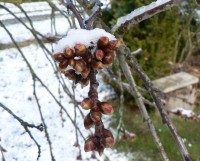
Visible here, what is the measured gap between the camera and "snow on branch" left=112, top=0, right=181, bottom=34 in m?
0.65

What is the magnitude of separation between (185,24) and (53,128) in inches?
69.7

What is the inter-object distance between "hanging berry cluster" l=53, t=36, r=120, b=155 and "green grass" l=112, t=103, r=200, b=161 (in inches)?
102

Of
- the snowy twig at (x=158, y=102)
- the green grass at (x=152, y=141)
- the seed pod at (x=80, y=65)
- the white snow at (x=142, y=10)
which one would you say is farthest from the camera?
the green grass at (x=152, y=141)

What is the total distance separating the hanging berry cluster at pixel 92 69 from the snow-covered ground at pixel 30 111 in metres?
1.73

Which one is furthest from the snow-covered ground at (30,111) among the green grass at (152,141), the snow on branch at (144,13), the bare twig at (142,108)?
the snow on branch at (144,13)

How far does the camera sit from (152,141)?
129 inches

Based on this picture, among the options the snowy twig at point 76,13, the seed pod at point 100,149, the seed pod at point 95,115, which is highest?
the snowy twig at point 76,13

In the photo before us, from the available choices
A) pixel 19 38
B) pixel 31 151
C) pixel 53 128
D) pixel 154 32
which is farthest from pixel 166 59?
pixel 19 38

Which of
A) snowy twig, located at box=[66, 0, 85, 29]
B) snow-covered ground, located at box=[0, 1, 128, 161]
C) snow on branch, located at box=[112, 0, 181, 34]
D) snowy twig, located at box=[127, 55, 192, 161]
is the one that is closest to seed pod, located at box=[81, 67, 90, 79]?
snowy twig, located at box=[66, 0, 85, 29]

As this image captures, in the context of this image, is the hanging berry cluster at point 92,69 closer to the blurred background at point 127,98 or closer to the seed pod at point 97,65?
the seed pod at point 97,65

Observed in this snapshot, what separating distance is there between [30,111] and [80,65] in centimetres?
351

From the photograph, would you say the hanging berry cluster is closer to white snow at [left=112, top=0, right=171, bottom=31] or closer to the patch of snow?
white snow at [left=112, top=0, right=171, bottom=31]

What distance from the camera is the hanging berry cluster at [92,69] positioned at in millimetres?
464

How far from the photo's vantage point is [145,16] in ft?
2.29
